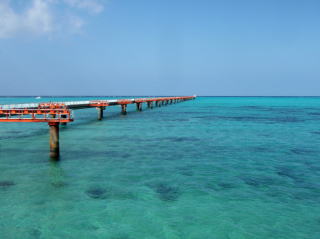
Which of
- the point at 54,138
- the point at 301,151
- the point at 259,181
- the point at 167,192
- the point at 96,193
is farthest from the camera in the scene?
the point at 301,151

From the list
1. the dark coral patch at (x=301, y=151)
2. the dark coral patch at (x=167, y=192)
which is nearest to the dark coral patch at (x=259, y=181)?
the dark coral patch at (x=167, y=192)

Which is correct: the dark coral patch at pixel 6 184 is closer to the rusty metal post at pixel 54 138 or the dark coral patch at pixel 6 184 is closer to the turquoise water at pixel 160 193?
the turquoise water at pixel 160 193

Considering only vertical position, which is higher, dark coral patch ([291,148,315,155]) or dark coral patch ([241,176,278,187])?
dark coral patch ([241,176,278,187])

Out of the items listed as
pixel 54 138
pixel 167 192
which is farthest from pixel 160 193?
pixel 54 138

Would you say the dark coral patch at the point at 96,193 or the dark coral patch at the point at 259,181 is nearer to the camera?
the dark coral patch at the point at 96,193

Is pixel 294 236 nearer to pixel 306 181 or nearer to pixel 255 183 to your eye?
pixel 255 183

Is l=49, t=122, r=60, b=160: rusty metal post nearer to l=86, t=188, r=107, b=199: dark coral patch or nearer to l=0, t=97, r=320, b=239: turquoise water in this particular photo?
l=0, t=97, r=320, b=239: turquoise water

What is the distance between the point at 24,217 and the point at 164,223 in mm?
5548

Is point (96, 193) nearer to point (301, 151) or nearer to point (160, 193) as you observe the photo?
point (160, 193)

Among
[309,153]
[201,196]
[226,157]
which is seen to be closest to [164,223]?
[201,196]

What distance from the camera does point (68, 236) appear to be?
11.0m

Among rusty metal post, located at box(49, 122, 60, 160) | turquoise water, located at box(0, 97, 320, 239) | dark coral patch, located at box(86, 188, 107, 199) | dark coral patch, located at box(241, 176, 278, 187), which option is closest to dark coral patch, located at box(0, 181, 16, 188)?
turquoise water, located at box(0, 97, 320, 239)

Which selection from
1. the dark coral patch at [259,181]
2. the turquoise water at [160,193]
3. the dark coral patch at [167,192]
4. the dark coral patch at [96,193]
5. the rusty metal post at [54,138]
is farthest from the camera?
the rusty metal post at [54,138]

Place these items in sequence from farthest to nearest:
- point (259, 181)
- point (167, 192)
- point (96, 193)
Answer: point (259, 181) < point (167, 192) < point (96, 193)
